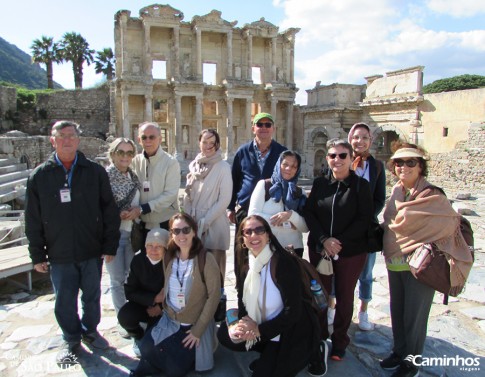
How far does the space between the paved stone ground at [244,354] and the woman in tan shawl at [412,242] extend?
0.41 metres

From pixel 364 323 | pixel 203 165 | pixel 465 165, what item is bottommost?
pixel 364 323

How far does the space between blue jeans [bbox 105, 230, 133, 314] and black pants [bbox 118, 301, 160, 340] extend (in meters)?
0.45

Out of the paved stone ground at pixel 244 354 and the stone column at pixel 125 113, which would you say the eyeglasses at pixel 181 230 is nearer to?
Result: the paved stone ground at pixel 244 354

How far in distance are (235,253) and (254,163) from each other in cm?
139

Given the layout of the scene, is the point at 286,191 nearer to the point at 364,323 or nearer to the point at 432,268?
the point at 432,268

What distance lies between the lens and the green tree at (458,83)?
4156 cm

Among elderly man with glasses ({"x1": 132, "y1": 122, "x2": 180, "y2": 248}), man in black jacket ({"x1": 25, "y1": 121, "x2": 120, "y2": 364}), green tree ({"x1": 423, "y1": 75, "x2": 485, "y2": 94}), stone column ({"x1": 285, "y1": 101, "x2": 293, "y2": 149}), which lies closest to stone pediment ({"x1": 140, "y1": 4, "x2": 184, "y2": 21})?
stone column ({"x1": 285, "y1": 101, "x2": 293, "y2": 149})

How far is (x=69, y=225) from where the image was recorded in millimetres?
3664

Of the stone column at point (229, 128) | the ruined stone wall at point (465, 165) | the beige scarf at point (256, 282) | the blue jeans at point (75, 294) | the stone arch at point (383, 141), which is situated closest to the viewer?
the beige scarf at point (256, 282)

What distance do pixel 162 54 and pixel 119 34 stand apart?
9.46 feet

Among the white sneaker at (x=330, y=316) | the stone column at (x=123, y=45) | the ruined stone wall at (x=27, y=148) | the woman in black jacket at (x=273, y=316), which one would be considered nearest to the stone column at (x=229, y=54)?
the stone column at (x=123, y=45)

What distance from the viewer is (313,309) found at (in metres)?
3.37

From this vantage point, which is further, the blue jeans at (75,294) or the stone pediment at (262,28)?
the stone pediment at (262,28)

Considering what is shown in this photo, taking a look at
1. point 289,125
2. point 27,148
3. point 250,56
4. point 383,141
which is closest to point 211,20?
point 250,56
